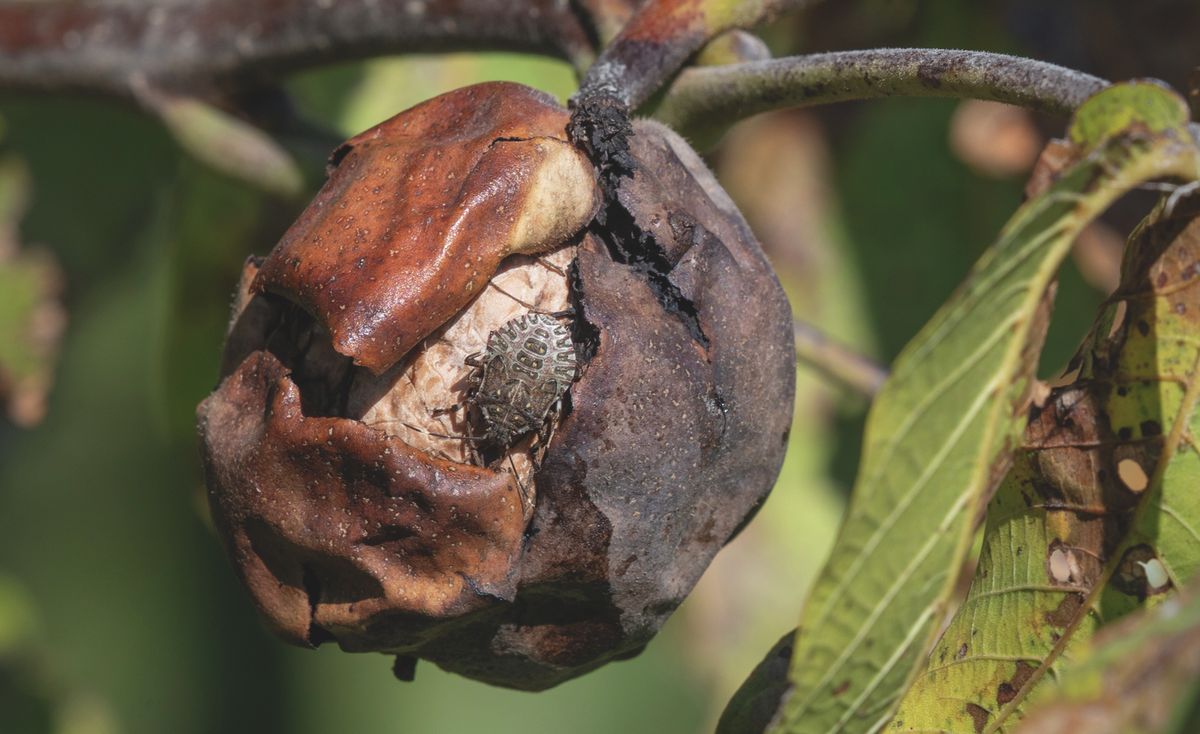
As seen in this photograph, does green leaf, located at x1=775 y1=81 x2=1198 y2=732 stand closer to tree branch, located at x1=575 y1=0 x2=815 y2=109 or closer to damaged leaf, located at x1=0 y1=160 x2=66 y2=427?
tree branch, located at x1=575 y1=0 x2=815 y2=109

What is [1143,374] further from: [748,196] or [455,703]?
[455,703]

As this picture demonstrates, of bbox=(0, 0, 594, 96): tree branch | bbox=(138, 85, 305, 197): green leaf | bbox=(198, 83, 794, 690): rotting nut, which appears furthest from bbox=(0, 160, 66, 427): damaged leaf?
bbox=(198, 83, 794, 690): rotting nut

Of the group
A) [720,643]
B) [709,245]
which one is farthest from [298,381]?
[720,643]

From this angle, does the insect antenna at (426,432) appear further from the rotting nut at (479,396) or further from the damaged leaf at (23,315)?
the damaged leaf at (23,315)

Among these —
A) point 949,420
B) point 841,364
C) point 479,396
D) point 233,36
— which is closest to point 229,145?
point 233,36

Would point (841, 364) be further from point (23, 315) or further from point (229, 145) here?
point (23, 315)

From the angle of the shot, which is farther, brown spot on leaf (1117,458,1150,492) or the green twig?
the green twig
